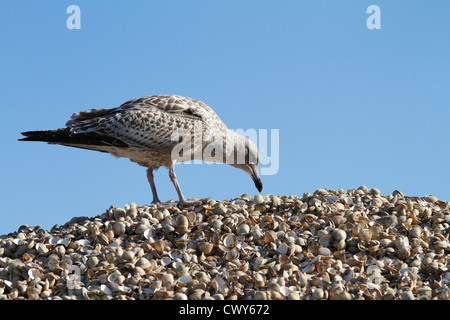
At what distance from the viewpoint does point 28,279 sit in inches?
219

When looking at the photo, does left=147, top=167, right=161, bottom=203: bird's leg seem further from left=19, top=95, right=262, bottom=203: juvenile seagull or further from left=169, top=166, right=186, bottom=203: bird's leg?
left=169, top=166, right=186, bottom=203: bird's leg

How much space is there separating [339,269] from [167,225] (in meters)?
2.06

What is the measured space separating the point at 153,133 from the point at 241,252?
2.51 m

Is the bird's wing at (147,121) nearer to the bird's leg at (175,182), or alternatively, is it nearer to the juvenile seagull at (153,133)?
the juvenile seagull at (153,133)

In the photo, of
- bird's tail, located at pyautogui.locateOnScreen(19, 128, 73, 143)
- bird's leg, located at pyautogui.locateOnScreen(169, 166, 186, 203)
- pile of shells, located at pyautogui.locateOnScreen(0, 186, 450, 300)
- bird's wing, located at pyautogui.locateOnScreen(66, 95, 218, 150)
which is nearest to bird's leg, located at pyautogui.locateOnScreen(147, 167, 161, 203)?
bird's leg, located at pyautogui.locateOnScreen(169, 166, 186, 203)

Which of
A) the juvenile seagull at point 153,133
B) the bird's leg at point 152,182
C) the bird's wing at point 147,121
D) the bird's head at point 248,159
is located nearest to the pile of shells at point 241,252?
the bird's leg at point 152,182

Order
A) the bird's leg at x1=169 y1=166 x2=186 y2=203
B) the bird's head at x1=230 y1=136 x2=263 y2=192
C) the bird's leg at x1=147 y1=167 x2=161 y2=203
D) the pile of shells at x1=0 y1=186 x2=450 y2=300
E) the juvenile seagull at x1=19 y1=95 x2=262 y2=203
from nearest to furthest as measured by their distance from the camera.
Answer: the pile of shells at x1=0 y1=186 x2=450 y2=300 < the bird's leg at x1=169 y1=166 x2=186 y2=203 < the juvenile seagull at x1=19 y1=95 x2=262 y2=203 < the bird's leg at x1=147 y1=167 x2=161 y2=203 < the bird's head at x1=230 y1=136 x2=263 y2=192

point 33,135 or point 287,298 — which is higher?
point 33,135

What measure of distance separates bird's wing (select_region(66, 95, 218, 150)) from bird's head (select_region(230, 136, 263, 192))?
0.76 meters

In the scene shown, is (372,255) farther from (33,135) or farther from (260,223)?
(33,135)

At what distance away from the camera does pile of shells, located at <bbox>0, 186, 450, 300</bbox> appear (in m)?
5.14

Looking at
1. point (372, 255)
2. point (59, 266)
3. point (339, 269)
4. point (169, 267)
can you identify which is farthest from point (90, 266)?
point (372, 255)

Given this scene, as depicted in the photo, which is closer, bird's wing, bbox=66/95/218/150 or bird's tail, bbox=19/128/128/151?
bird's tail, bbox=19/128/128/151
